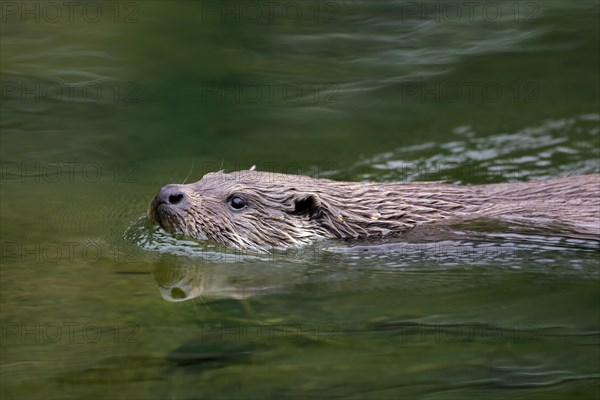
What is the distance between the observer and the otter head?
752cm

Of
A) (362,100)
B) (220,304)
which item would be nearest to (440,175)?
(362,100)

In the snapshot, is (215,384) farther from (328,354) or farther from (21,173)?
(21,173)

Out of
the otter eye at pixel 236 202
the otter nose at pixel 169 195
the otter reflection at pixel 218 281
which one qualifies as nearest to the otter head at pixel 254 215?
the otter eye at pixel 236 202

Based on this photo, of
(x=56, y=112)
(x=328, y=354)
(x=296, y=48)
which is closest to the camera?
(x=328, y=354)

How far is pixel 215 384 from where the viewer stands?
5578 millimetres

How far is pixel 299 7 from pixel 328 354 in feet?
25.9

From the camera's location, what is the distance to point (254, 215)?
7594 millimetres

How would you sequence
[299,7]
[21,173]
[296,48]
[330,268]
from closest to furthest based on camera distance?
[330,268]
[21,173]
[296,48]
[299,7]

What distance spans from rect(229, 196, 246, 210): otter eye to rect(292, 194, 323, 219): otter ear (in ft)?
1.35

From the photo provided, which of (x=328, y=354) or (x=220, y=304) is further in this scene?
(x=220, y=304)

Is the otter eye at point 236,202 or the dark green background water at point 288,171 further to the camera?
the otter eye at point 236,202

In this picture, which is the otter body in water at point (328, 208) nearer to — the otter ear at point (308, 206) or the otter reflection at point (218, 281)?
the otter ear at point (308, 206)

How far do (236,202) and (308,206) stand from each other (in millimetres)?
572

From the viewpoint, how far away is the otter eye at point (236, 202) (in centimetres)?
759
